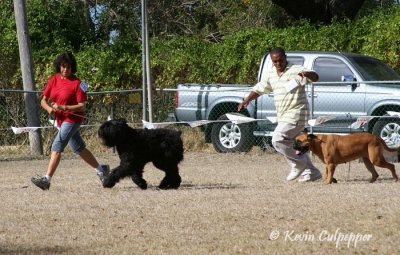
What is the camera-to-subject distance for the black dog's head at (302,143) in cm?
1186

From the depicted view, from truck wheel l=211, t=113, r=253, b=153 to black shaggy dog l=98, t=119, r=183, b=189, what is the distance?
19.2 ft

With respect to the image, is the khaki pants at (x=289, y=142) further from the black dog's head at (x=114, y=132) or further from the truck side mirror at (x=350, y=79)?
the truck side mirror at (x=350, y=79)

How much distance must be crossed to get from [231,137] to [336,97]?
226 cm

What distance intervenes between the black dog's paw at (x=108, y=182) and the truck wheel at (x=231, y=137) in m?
6.03

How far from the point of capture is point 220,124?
1775 centimetres

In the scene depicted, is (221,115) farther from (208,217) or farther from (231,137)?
(208,217)

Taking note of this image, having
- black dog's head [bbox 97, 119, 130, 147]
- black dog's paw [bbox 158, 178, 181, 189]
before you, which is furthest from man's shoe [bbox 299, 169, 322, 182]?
black dog's head [bbox 97, 119, 130, 147]

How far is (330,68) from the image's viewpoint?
16938mm

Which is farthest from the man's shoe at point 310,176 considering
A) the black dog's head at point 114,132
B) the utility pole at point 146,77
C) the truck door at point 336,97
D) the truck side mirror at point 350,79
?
the utility pole at point 146,77

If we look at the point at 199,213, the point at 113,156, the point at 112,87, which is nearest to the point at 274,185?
the point at 199,213

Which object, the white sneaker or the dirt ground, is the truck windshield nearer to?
the dirt ground

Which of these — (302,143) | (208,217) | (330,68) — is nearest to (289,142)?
(302,143)

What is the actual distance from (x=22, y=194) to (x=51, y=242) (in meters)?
3.68

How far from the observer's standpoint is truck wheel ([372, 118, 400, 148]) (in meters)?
16.0
